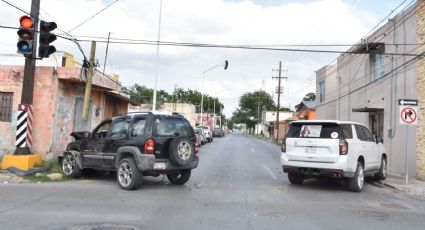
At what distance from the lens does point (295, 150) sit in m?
12.0

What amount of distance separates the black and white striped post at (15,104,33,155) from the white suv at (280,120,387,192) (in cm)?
816

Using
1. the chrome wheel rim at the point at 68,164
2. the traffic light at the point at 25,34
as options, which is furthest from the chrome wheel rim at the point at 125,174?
the traffic light at the point at 25,34

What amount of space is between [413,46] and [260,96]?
109 m

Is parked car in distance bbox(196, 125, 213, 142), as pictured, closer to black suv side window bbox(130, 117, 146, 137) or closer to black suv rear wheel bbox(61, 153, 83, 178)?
black suv rear wheel bbox(61, 153, 83, 178)

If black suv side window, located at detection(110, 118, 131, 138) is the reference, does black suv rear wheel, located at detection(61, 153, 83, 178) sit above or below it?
below

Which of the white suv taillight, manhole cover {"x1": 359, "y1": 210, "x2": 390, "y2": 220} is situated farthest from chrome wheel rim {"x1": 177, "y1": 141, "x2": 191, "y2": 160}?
manhole cover {"x1": 359, "y1": 210, "x2": 390, "y2": 220}

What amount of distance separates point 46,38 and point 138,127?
4317mm

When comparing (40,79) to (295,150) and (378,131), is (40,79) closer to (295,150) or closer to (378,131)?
(295,150)

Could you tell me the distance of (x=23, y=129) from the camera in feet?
45.6

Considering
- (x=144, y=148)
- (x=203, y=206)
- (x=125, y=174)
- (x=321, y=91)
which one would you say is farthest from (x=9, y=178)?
(x=321, y=91)

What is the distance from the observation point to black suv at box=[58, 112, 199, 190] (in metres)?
10.6

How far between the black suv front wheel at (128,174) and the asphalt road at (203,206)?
0.70 ft

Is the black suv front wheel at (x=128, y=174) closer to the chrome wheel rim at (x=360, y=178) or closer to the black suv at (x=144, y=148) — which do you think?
the black suv at (x=144, y=148)

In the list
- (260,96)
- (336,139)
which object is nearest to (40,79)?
(336,139)
